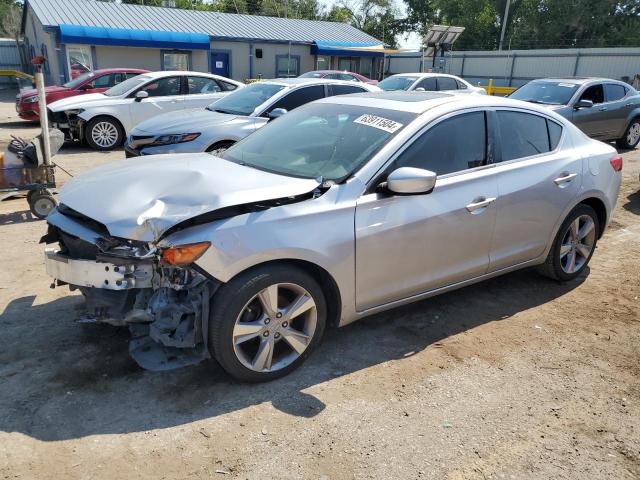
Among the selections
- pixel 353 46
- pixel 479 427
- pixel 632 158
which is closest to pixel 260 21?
pixel 353 46

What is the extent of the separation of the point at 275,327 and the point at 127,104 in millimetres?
9503

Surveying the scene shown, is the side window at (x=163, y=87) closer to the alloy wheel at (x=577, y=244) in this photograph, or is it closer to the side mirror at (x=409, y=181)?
the alloy wheel at (x=577, y=244)

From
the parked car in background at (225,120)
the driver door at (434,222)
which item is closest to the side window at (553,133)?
the driver door at (434,222)

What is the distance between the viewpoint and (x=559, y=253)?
15.6 ft

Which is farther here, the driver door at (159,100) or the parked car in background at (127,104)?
the driver door at (159,100)

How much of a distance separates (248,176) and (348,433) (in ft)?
5.69

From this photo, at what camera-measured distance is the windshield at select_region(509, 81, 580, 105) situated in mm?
11125

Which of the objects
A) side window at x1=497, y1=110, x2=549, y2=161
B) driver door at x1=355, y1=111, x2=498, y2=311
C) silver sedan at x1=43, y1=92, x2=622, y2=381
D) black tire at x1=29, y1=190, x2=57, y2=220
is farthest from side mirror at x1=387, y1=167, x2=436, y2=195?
black tire at x1=29, y1=190, x2=57, y2=220

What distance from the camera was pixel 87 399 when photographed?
10.2 feet

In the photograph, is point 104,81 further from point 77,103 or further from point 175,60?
point 175,60

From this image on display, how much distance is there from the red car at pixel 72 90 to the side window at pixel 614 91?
11900 mm

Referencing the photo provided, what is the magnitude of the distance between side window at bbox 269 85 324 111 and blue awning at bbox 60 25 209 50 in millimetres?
18707

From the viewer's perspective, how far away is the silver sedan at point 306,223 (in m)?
3.05

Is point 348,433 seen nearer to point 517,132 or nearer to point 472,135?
point 472,135
